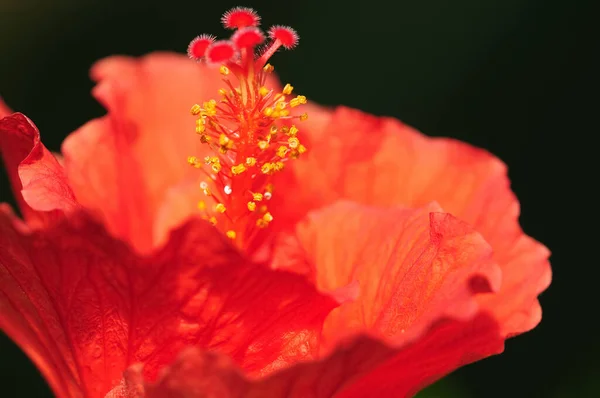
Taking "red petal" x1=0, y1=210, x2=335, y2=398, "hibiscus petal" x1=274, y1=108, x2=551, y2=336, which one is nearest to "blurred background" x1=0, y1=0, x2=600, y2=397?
"hibiscus petal" x1=274, y1=108, x2=551, y2=336

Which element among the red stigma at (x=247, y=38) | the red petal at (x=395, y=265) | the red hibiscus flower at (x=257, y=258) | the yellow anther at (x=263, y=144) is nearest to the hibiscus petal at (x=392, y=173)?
the red hibiscus flower at (x=257, y=258)

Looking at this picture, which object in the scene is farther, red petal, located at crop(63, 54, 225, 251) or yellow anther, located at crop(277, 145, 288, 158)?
red petal, located at crop(63, 54, 225, 251)

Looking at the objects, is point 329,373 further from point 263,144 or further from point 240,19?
point 240,19

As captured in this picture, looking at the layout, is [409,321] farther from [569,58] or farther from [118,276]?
[569,58]

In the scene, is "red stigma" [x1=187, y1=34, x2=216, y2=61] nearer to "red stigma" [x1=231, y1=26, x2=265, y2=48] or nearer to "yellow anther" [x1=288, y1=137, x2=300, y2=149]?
"red stigma" [x1=231, y1=26, x2=265, y2=48]

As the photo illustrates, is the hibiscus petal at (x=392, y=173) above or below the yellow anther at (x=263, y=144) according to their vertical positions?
below

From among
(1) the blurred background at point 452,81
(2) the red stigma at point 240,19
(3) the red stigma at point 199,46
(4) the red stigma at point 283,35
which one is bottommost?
(1) the blurred background at point 452,81

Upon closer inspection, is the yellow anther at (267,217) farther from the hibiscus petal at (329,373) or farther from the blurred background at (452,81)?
the blurred background at (452,81)

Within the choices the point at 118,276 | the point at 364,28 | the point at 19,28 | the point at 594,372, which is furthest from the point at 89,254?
the point at 364,28
